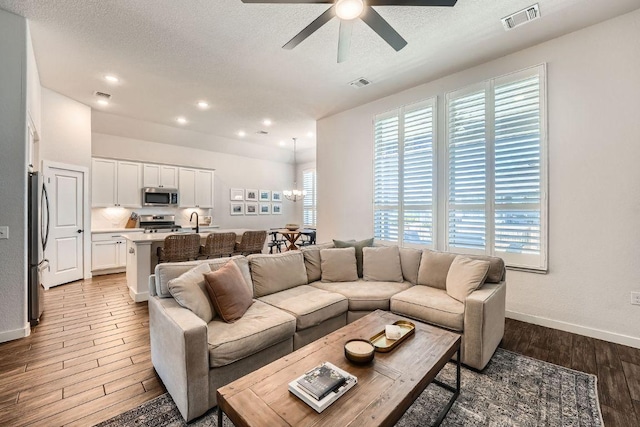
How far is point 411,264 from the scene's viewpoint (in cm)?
342

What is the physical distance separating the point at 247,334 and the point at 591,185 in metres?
3.78

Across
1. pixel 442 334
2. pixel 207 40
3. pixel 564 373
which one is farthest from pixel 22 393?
pixel 564 373

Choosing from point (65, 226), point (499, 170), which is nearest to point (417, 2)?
point (499, 170)

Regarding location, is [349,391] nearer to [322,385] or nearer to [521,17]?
[322,385]

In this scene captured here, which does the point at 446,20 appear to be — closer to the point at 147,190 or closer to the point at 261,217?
the point at 147,190

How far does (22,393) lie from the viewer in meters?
2.07

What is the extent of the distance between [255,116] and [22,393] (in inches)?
204

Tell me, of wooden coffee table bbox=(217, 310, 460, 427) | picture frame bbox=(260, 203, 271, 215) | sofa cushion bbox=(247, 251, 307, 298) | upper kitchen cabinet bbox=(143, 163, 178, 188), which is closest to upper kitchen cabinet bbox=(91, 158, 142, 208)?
upper kitchen cabinet bbox=(143, 163, 178, 188)

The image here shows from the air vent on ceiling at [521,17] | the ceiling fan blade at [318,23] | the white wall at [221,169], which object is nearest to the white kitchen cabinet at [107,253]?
the white wall at [221,169]

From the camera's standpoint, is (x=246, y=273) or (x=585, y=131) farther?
(x=585, y=131)

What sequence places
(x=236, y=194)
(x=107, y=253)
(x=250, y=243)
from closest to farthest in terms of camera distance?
1. (x=250, y=243)
2. (x=107, y=253)
3. (x=236, y=194)

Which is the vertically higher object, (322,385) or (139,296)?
(322,385)

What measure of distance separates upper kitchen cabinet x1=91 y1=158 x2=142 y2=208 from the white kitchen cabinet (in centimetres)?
73

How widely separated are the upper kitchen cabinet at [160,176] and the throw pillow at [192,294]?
534cm
